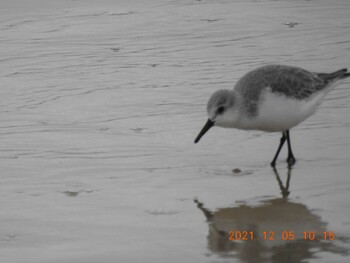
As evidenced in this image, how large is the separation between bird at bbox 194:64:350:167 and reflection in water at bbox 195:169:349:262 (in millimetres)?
1196

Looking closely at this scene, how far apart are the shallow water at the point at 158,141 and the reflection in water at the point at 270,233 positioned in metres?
0.02

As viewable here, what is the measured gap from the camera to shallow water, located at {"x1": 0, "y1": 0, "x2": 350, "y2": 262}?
595cm

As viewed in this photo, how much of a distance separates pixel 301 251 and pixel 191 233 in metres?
0.89

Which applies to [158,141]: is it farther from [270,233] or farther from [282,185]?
[270,233]

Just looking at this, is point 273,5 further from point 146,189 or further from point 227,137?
point 146,189

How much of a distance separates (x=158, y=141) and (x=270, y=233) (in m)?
2.93

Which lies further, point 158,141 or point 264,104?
point 158,141

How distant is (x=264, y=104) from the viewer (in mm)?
7941

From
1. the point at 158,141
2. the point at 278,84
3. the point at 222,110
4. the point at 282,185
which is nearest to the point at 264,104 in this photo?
the point at 278,84

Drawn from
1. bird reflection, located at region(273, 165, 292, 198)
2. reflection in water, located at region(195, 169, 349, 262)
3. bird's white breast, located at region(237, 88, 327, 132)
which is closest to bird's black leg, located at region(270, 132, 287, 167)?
bird reflection, located at region(273, 165, 292, 198)

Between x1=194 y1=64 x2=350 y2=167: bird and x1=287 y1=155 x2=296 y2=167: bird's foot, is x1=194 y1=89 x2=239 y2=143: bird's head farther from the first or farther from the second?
x1=287 y1=155 x2=296 y2=167: bird's foot

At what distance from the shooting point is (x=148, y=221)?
6301 mm

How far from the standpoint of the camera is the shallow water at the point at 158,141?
5.95 meters

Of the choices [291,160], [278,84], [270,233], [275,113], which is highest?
[278,84]
